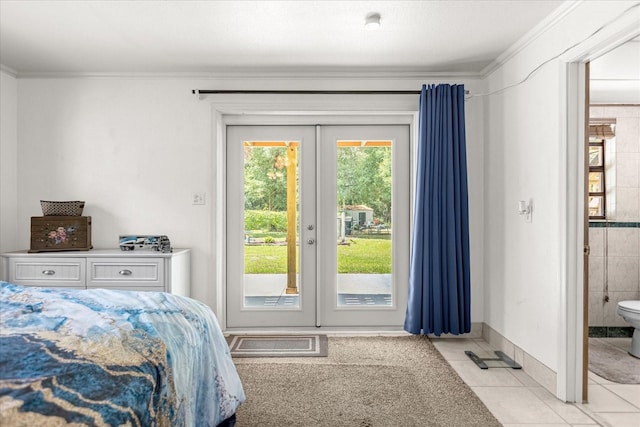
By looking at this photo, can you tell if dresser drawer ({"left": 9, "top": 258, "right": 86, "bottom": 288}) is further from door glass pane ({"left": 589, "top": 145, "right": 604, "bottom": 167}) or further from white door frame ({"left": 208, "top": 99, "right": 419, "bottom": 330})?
door glass pane ({"left": 589, "top": 145, "right": 604, "bottom": 167})

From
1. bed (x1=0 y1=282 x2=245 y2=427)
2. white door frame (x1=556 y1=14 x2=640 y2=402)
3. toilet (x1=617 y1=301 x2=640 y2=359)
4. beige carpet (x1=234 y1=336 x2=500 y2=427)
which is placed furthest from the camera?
toilet (x1=617 y1=301 x2=640 y2=359)

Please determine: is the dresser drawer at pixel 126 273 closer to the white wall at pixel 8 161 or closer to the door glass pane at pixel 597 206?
the white wall at pixel 8 161

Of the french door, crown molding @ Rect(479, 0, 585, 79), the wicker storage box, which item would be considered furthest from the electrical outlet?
crown molding @ Rect(479, 0, 585, 79)

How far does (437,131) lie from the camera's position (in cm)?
357

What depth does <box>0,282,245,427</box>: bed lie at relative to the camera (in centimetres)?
106

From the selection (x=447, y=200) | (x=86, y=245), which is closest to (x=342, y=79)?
(x=447, y=200)

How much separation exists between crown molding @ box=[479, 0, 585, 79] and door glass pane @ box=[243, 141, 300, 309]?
1853mm

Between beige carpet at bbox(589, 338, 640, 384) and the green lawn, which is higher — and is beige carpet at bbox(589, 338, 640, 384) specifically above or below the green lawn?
below

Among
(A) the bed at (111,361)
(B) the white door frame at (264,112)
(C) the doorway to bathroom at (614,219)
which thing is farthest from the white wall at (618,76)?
(A) the bed at (111,361)

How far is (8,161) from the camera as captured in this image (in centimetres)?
365

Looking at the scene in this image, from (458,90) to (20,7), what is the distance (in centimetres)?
323

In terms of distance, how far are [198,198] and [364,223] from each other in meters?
1.57

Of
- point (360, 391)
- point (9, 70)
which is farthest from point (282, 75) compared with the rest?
point (360, 391)

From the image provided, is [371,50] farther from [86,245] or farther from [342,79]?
[86,245]
